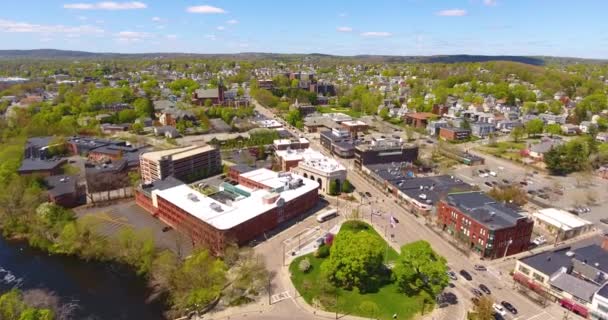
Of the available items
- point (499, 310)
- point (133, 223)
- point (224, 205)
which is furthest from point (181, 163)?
point (499, 310)

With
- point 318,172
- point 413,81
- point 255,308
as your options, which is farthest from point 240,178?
point 413,81

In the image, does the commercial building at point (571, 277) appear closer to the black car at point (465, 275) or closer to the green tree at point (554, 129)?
the black car at point (465, 275)

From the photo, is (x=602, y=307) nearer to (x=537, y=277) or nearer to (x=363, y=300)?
(x=537, y=277)

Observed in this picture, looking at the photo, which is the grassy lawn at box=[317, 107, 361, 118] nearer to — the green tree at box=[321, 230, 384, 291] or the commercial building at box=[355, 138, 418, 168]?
the commercial building at box=[355, 138, 418, 168]

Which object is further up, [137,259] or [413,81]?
[413,81]

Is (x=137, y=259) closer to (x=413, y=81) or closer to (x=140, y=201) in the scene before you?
(x=140, y=201)

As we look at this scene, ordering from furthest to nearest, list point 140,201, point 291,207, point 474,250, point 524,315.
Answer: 1. point 140,201
2. point 291,207
3. point 474,250
4. point 524,315

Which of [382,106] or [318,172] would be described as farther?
[382,106]

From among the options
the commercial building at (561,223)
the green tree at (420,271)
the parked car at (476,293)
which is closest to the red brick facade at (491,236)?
the commercial building at (561,223)
